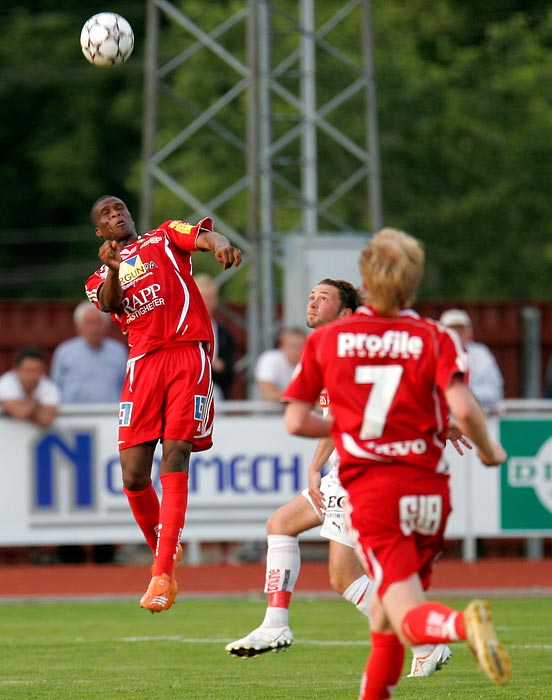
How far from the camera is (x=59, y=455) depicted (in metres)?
15.5

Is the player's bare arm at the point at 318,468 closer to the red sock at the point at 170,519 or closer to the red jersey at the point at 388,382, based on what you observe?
the red sock at the point at 170,519

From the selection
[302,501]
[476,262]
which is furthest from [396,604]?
[476,262]

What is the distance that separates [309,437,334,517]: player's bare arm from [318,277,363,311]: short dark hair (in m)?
0.78

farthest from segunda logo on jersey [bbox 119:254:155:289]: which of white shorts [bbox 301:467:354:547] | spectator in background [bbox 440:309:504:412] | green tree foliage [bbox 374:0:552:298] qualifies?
green tree foliage [bbox 374:0:552:298]

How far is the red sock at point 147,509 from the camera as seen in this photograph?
9.38 m

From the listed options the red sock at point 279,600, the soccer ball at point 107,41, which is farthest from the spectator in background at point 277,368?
the red sock at point 279,600

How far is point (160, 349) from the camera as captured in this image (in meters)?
9.18

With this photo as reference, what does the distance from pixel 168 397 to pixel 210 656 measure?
1.86m

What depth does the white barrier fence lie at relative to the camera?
15.4m

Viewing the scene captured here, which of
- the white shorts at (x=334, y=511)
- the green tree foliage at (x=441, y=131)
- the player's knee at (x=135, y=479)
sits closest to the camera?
the white shorts at (x=334, y=511)

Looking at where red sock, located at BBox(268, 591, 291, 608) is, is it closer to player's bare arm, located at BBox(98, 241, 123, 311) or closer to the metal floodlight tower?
player's bare arm, located at BBox(98, 241, 123, 311)

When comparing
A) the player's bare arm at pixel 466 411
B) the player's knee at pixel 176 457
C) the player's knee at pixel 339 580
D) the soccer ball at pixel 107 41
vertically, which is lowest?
the player's knee at pixel 339 580

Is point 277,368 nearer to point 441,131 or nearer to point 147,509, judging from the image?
point 147,509

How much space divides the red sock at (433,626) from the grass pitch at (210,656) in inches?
79.5
